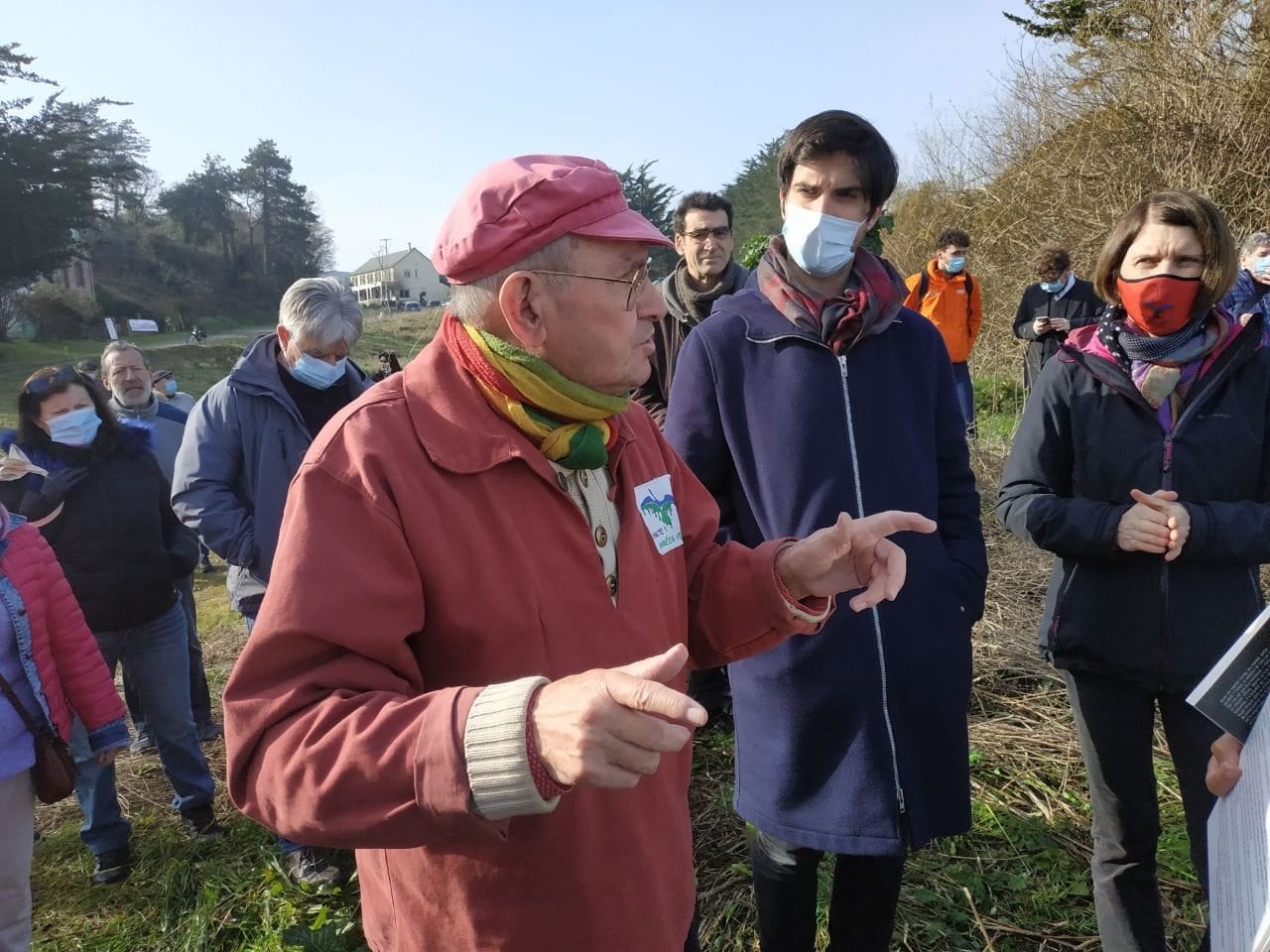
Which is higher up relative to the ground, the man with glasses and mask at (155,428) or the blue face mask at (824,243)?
the blue face mask at (824,243)

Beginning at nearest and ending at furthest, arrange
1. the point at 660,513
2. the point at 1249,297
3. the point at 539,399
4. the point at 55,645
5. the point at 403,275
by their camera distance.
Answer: the point at 539,399 < the point at 660,513 < the point at 55,645 < the point at 1249,297 < the point at 403,275

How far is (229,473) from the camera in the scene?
3.47 metres

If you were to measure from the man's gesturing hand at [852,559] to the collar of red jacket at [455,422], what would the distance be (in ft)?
1.83

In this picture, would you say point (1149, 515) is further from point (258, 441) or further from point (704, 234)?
point (258, 441)

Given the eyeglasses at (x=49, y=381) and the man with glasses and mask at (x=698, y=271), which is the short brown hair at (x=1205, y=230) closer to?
the man with glasses and mask at (x=698, y=271)

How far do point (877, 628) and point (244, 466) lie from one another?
274 centimetres

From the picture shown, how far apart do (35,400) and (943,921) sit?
424cm

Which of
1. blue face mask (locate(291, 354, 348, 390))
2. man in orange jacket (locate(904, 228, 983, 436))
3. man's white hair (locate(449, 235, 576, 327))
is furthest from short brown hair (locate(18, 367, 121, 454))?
man in orange jacket (locate(904, 228, 983, 436))

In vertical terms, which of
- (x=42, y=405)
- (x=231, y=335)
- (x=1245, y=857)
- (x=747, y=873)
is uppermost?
(x=231, y=335)

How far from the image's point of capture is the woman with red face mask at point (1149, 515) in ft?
6.92

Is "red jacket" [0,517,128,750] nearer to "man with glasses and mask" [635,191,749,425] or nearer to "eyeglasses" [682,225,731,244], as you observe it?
"man with glasses and mask" [635,191,749,425]

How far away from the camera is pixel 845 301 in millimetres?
2143

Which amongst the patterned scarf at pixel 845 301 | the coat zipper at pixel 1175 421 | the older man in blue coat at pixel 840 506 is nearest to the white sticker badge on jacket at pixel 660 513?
the older man in blue coat at pixel 840 506

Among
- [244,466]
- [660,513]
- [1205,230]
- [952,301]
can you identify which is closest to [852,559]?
[660,513]
